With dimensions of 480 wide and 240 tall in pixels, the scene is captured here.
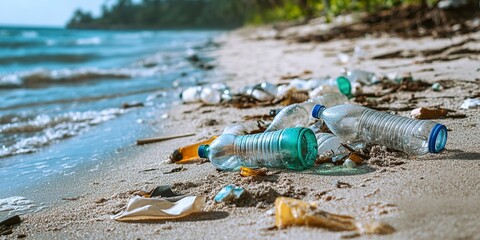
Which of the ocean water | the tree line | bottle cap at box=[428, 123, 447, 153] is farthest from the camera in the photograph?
the tree line

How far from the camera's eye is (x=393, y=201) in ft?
4.73

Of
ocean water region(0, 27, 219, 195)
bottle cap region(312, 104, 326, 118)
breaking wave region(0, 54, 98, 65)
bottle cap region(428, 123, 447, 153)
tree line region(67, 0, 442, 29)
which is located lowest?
ocean water region(0, 27, 219, 195)

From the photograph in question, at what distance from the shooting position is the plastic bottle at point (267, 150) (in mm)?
1833

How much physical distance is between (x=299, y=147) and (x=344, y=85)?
147 centimetres

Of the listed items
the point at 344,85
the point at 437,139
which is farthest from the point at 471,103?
the point at 437,139

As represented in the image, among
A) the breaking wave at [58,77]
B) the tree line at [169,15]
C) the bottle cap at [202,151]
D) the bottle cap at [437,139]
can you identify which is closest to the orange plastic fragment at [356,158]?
the bottle cap at [437,139]

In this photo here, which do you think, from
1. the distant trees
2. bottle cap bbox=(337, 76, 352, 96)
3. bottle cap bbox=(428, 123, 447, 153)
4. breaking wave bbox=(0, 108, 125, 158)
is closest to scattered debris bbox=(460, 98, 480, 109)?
bottle cap bbox=(337, 76, 352, 96)

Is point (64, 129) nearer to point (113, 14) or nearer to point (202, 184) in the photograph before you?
point (202, 184)

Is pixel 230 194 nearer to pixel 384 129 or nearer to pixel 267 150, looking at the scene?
pixel 267 150

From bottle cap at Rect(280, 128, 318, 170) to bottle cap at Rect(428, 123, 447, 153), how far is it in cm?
40

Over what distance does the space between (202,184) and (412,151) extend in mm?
781

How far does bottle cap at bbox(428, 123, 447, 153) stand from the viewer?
173 centimetres

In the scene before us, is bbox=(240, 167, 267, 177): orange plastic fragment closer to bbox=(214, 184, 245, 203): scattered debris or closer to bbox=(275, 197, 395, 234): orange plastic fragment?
bbox=(214, 184, 245, 203): scattered debris

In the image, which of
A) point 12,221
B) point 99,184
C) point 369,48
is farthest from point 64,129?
point 369,48
